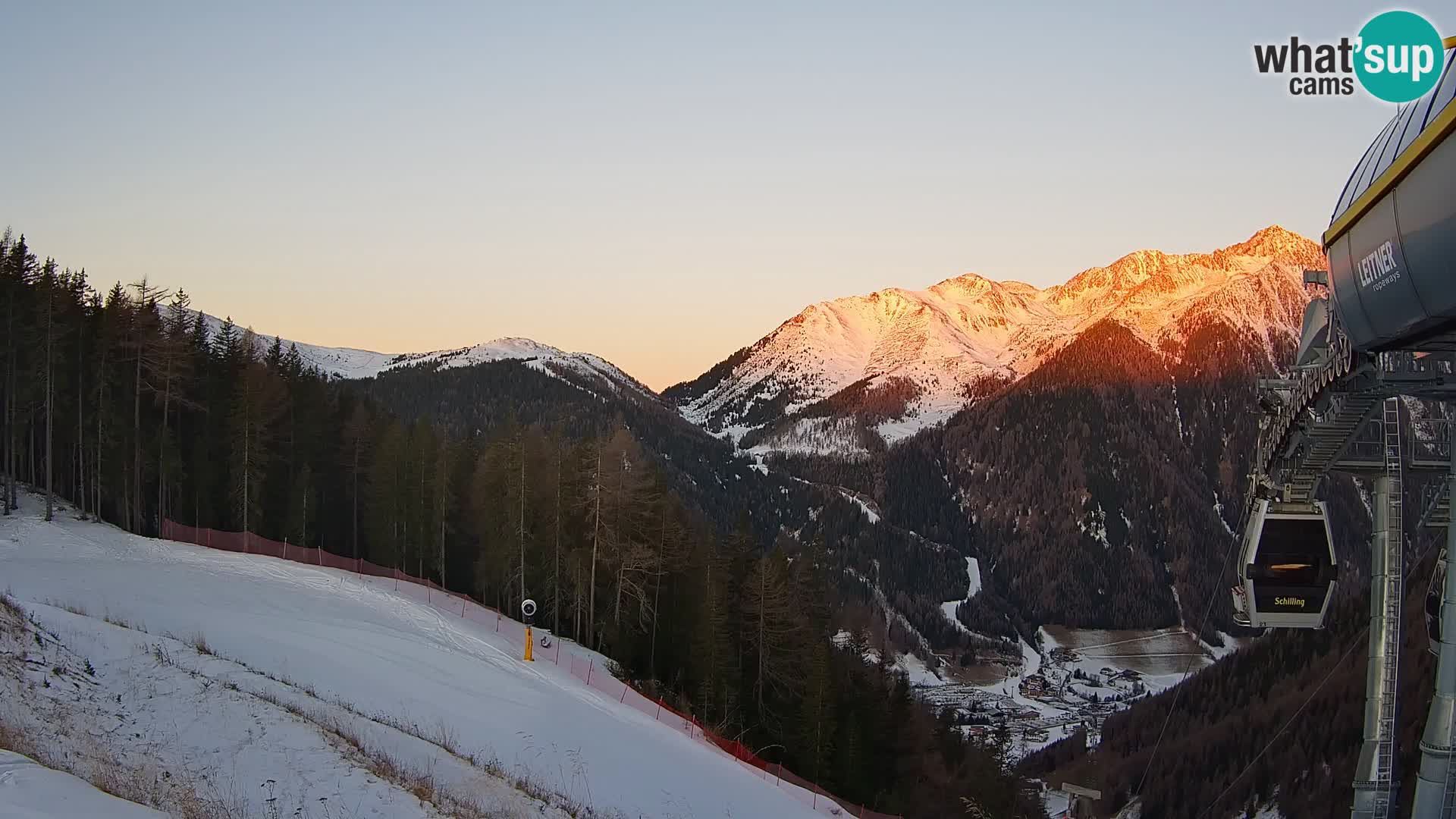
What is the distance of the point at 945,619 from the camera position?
599 feet

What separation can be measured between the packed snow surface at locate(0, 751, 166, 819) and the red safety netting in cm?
1688

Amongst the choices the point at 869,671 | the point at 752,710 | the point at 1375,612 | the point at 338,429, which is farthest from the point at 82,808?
the point at 338,429

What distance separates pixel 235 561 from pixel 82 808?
1089 inches

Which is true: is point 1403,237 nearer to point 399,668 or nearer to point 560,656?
point 399,668

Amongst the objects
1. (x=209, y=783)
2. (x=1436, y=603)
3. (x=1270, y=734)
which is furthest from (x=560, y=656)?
(x=1270, y=734)

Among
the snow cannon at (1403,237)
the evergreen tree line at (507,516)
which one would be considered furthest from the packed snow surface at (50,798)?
the evergreen tree line at (507,516)

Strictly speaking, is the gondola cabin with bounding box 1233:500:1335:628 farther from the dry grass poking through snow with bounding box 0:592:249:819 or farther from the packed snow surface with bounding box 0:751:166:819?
the packed snow surface with bounding box 0:751:166:819

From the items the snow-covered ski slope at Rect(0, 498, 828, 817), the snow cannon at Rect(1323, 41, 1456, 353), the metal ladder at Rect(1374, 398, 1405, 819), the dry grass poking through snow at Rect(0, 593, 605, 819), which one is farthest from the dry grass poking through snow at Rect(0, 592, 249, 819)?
the metal ladder at Rect(1374, 398, 1405, 819)

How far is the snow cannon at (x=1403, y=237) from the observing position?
9.09 metres

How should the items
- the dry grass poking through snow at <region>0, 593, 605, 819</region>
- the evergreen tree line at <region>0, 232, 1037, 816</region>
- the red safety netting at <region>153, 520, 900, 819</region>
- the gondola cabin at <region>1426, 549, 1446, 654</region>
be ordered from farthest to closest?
the evergreen tree line at <region>0, 232, 1037, 816</region>, the red safety netting at <region>153, 520, 900, 819</region>, the gondola cabin at <region>1426, 549, 1446, 654</region>, the dry grass poking through snow at <region>0, 593, 605, 819</region>

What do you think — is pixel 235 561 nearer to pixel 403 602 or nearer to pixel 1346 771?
pixel 403 602

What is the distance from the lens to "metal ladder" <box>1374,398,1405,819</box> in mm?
16266

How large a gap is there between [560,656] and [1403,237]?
29140mm

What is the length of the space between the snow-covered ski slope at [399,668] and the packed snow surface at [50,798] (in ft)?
9.82
